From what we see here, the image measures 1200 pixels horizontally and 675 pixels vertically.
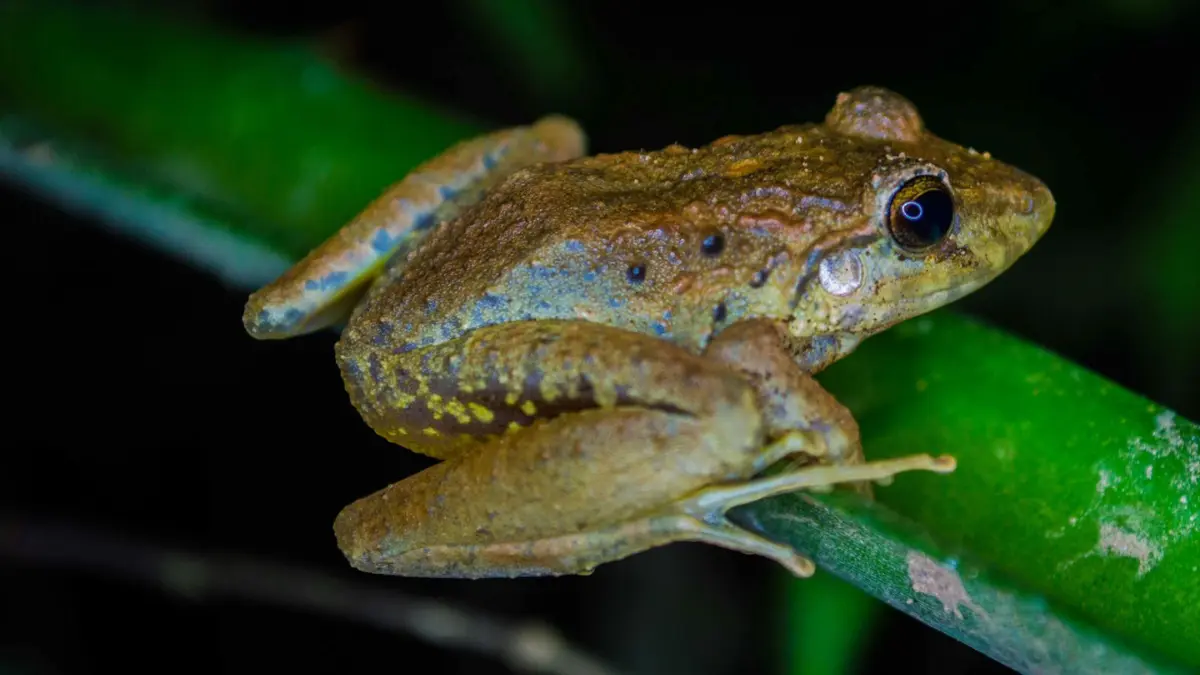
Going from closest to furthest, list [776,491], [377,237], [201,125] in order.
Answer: [776,491], [377,237], [201,125]

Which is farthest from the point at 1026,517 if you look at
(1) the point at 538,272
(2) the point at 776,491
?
(1) the point at 538,272

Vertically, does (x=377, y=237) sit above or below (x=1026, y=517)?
above

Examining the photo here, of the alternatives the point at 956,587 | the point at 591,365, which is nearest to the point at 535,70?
the point at 591,365

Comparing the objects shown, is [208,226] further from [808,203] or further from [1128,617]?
[1128,617]

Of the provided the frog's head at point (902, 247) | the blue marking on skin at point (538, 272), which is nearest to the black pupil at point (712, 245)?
the frog's head at point (902, 247)

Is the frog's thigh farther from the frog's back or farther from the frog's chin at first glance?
the frog's chin

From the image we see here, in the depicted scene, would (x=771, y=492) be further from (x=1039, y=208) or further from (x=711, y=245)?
(x=1039, y=208)
